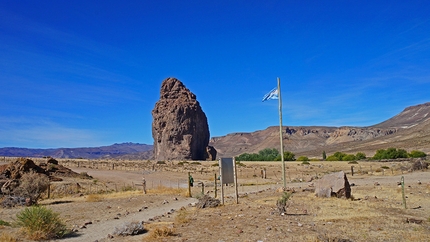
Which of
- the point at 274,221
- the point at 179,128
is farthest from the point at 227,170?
the point at 179,128

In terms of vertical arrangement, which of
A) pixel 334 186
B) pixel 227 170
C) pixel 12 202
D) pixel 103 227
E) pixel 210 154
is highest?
pixel 210 154

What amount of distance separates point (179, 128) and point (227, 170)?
9682 centimetres

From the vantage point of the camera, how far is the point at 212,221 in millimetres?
12695

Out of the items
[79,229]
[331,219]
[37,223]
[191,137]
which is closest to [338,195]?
[331,219]

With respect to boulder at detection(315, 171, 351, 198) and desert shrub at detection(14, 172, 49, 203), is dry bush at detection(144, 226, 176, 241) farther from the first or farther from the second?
desert shrub at detection(14, 172, 49, 203)

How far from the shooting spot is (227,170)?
1697cm

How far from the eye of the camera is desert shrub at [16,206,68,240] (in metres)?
10.9

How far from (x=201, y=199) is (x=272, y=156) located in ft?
291

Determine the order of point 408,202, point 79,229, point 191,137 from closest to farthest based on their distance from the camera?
point 79,229, point 408,202, point 191,137

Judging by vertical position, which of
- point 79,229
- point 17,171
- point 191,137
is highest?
point 191,137

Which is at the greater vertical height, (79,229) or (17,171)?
(17,171)

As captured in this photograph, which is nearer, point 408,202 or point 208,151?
point 408,202

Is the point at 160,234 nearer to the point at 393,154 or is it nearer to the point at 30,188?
the point at 30,188

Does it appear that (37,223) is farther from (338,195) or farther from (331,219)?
(338,195)
